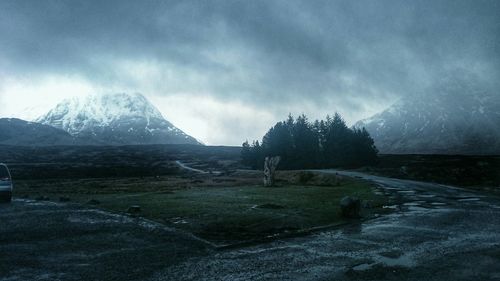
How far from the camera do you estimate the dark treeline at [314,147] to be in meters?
96.2

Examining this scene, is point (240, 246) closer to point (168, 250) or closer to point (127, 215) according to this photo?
point (168, 250)

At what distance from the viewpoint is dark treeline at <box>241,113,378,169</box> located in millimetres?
96250

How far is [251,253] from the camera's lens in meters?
14.2

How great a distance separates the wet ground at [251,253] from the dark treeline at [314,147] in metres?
75.3

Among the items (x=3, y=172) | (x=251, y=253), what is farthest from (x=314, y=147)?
(x=251, y=253)

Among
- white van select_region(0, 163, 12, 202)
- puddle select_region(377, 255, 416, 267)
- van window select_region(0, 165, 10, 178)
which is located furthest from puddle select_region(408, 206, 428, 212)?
van window select_region(0, 165, 10, 178)

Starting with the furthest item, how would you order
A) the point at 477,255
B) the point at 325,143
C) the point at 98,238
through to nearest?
1. the point at 325,143
2. the point at 98,238
3. the point at 477,255

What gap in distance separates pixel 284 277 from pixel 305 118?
9357 centimetres

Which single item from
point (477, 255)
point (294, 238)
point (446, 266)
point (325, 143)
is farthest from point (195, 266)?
point (325, 143)

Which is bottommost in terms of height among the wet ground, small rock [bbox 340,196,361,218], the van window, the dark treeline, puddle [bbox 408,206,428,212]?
the wet ground

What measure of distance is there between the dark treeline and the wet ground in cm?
7530

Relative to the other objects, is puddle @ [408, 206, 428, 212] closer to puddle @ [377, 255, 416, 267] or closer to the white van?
puddle @ [377, 255, 416, 267]

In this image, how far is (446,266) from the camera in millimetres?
12305

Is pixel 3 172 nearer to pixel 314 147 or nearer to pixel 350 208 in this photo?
pixel 350 208
